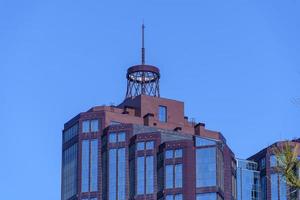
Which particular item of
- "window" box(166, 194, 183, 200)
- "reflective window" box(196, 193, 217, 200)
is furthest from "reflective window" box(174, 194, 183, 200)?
"reflective window" box(196, 193, 217, 200)

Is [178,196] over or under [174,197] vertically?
over

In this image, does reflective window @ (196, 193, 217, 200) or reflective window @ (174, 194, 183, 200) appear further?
reflective window @ (174, 194, 183, 200)

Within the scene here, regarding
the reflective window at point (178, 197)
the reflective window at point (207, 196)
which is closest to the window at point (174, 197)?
the reflective window at point (178, 197)

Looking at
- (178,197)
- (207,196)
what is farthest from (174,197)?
(207,196)

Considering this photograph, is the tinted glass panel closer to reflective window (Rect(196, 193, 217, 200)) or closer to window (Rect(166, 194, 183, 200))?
window (Rect(166, 194, 183, 200))

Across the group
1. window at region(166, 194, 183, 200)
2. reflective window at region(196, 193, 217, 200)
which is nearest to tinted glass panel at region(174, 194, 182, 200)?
window at region(166, 194, 183, 200)

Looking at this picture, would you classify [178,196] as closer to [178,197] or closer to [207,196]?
[178,197]

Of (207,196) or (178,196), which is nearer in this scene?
(178,196)

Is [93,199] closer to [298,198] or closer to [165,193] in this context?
[165,193]

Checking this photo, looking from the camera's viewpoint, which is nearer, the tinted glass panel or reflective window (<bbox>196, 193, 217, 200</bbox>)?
reflective window (<bbox>196, 193, 217, 200</bbox>)

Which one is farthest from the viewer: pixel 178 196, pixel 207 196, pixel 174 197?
pixel 207 196

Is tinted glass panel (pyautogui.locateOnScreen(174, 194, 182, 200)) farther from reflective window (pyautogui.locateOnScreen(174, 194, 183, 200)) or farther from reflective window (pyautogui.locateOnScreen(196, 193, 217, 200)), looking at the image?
reflective window (pyautogui.locateOnScreen(196, 193, 217, 200))

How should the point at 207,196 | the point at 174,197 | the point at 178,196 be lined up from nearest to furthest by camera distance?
the point at 174,197, the point at 178,196, the point at 207,196

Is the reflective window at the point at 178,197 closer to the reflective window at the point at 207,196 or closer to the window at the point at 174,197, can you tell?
the window at the point at 174,197
